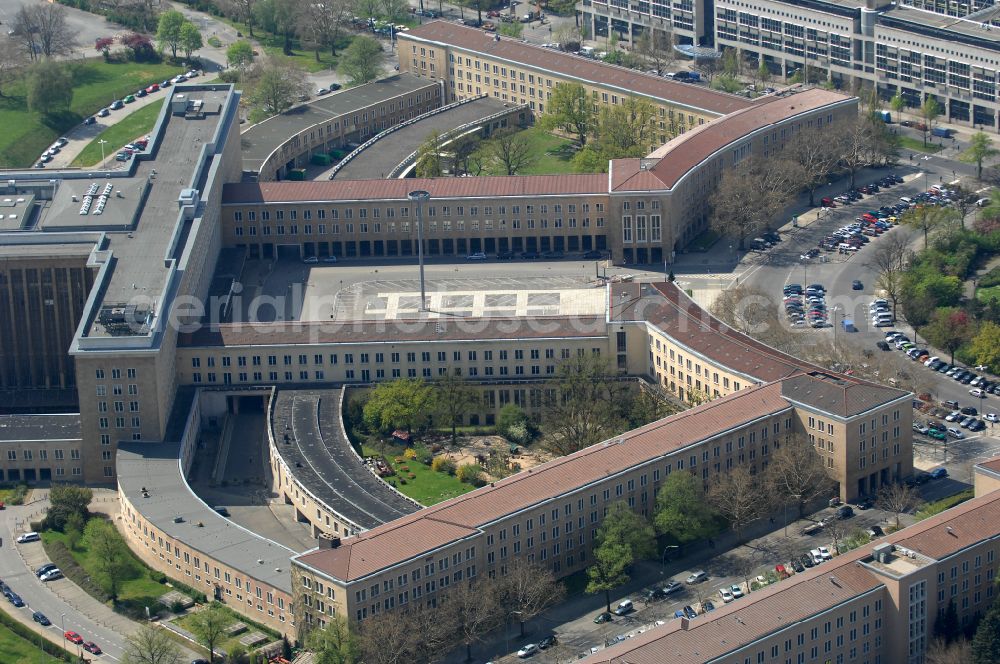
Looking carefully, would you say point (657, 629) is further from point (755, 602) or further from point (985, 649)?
point (985, 649)

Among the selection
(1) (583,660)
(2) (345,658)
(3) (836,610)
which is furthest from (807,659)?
(2) (345,658)

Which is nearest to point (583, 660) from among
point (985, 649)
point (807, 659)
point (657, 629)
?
point (657, 629)

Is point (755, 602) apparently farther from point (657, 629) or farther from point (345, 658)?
point (345, 658)

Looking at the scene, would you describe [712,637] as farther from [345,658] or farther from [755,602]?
[345,658]

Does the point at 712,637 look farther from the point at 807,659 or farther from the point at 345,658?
the point at 345,658

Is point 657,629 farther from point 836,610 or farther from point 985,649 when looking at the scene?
point 985,649

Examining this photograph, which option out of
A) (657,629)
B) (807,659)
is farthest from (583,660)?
(807,659)
